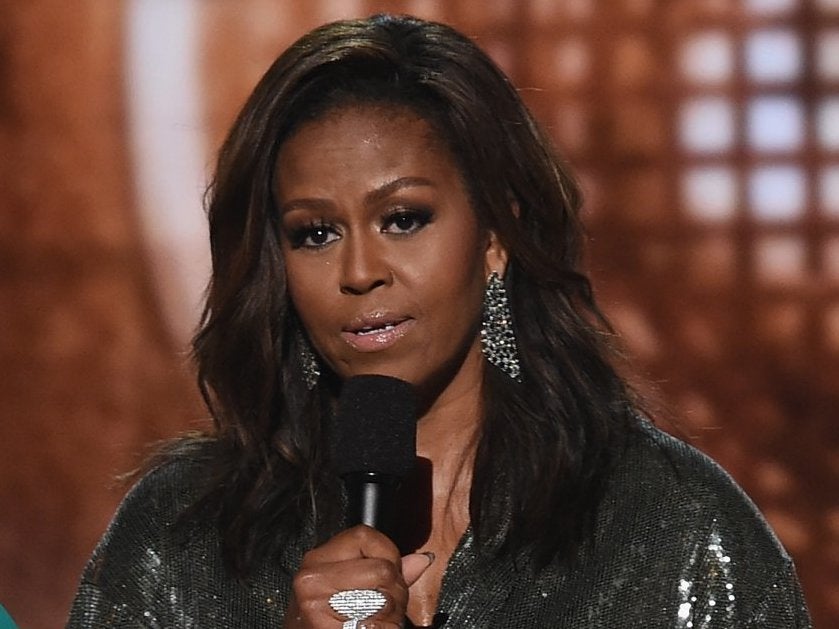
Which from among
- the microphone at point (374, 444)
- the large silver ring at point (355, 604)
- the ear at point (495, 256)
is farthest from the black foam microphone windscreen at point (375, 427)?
the ear at point (495, 256)

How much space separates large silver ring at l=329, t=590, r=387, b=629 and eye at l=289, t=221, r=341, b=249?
51cm

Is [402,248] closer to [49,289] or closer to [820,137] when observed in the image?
[820,137]

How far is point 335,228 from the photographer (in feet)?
5.73

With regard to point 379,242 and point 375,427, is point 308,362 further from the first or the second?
point 375,427

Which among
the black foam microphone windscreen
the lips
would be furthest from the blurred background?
the black foam microphone windscreen

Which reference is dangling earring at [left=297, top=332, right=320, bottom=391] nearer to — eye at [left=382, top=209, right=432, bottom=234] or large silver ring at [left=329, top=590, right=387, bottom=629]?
eye at [left=382, top=209, right=432, bottom=234]

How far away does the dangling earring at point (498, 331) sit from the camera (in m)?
1.86

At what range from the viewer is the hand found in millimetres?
1329

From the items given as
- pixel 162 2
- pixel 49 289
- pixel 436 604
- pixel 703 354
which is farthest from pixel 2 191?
pixel 436 604

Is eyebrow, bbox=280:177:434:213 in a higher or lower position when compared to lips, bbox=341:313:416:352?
higher

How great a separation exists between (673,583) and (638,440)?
196 mm

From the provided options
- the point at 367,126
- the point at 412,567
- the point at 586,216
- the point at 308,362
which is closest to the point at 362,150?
the point at 367,126

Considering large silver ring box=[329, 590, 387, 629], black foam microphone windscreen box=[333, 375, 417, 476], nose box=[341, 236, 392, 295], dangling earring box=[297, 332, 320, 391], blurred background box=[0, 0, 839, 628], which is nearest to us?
large silver ring box=[329, 590, 387, 629]

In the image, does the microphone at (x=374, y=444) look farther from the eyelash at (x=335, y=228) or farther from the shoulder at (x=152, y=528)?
the shoulder at (x=152, y=528)
